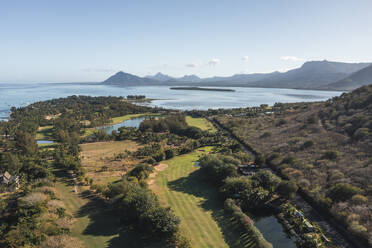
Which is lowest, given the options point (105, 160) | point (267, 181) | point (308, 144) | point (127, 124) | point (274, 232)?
point (274, 232)

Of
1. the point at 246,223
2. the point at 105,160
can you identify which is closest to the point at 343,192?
the point at 246,223

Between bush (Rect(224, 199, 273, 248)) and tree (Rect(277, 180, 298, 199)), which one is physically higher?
tree (Rect(277, 180, 298, 199))

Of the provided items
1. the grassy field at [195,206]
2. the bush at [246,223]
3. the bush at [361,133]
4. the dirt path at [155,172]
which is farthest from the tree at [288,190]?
the bush at [361,133]

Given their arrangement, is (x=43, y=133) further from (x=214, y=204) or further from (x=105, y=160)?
(x=214, y=204)

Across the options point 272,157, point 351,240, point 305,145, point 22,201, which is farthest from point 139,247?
point 305,145

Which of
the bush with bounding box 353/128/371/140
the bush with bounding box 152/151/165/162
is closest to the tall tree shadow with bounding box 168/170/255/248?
the bush with bounding box 152/151/165/162

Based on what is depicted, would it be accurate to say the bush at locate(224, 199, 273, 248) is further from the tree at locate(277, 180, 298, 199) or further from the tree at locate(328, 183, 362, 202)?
the tree at locate(328, 183, 362, 202)

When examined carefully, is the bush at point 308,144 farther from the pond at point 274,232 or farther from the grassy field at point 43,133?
the grassy field at point 43,133
